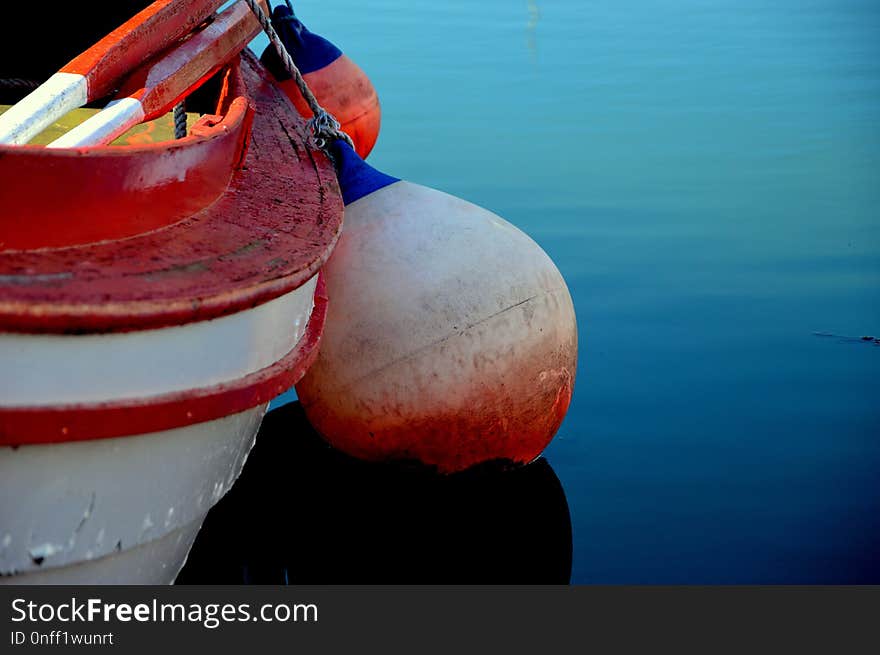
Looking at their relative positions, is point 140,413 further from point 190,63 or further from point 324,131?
point 324,131

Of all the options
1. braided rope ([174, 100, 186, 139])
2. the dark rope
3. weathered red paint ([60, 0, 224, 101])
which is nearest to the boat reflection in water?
braided rope ([174, 100, 186, 139])

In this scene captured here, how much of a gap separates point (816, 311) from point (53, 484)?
3372mm

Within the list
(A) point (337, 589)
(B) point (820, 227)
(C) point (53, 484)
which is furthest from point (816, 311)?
(C) point (53, 484)

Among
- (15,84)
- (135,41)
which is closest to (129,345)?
(135,41)

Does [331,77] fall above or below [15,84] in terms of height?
below

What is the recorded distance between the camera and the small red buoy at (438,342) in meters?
3.07

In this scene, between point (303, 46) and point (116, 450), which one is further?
point (303, 46)

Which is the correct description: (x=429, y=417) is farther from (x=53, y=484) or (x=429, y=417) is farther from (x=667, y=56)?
(x=667, y=56)

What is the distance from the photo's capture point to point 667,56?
951cm

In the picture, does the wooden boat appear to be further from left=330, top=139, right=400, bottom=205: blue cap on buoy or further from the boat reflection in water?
left=330, top=139, right=400, bottom=205: blue cap on buoy

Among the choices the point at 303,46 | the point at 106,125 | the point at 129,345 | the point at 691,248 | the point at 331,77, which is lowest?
the point at 691,248

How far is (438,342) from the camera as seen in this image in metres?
3.05

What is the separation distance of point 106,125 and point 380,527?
1.31 m

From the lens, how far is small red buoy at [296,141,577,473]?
121 inches
